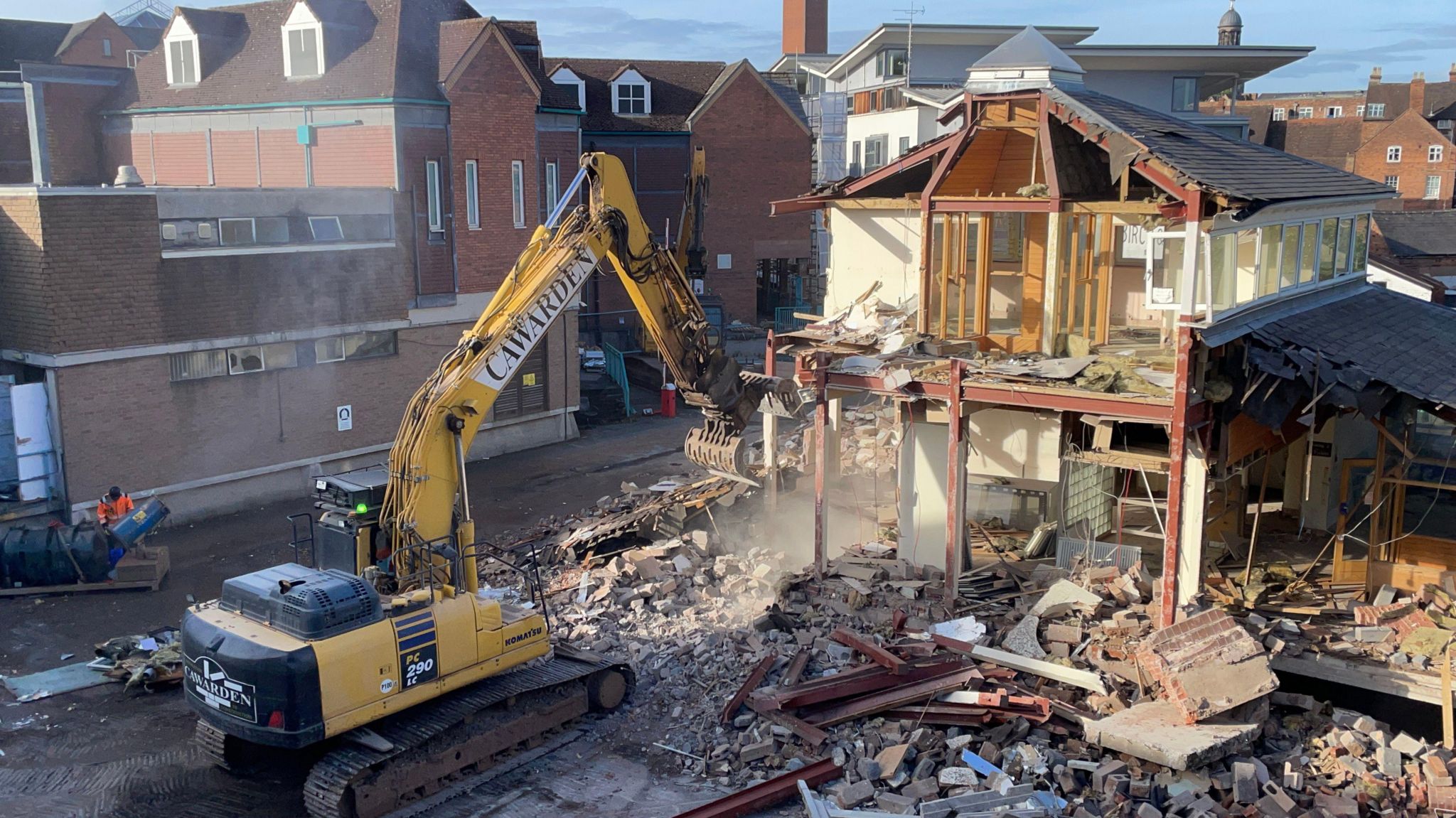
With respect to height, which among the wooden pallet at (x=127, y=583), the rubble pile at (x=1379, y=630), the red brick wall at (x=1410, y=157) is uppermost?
the red brick wall at (x=1410, y=157)

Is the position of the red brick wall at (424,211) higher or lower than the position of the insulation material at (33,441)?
higher

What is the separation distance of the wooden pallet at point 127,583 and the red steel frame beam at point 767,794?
11.2m

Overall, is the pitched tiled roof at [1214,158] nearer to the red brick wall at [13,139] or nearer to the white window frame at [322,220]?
the white window frame at [322,220]

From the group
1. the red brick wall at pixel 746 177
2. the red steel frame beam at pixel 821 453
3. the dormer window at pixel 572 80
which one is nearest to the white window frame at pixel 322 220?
the red steel frame beam at pixel 821 453

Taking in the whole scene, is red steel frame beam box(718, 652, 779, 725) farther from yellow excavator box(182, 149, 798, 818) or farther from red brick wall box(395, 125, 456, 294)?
red brick wall box(395, 125, 456, 294)

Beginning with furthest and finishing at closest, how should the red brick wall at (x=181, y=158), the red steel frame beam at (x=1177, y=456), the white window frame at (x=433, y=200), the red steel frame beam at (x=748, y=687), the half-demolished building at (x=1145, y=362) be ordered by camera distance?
the red brick wall at (x=181, y=158) → the white window frame at (x=433, y=200) → the half-demolished building at (x=1145, y=362) → the red steel frame beam at (x=1177, y=456) → the red steel frame beam at (x=748, y=687)

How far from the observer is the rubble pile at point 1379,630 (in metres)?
14.4

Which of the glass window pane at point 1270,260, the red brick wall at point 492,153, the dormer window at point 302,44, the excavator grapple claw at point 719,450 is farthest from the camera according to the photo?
the dormer window at point 302,44

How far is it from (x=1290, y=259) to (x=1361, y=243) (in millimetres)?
4259

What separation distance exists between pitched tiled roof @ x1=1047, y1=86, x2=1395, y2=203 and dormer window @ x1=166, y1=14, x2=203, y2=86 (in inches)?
933

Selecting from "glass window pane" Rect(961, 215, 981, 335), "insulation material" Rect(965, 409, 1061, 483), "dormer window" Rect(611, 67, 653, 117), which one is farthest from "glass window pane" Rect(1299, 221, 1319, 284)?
"dormer window" Rect(611, 67, 653, 117)

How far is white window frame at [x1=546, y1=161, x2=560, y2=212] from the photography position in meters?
30.7

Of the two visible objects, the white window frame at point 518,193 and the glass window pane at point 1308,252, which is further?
the white window frame at point 518,193

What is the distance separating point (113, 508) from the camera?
19625 mm
